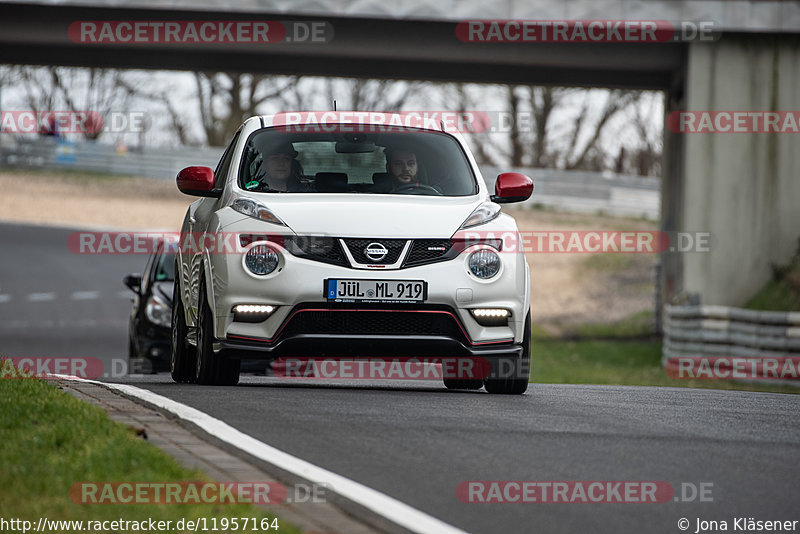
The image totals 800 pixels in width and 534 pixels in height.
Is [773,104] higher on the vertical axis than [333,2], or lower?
lower

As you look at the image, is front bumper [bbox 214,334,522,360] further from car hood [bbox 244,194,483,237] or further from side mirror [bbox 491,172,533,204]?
side mirror [bbox 491,172,533,204]

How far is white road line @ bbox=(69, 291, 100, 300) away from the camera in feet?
112

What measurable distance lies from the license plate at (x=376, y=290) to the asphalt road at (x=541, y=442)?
2.09 ft

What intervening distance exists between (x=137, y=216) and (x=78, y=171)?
10.0m

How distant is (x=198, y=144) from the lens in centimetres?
6569

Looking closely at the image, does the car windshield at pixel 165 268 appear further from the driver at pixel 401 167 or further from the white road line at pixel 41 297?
the white road line at pixel 41 297

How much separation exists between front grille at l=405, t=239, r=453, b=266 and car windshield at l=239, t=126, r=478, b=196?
2.51ft

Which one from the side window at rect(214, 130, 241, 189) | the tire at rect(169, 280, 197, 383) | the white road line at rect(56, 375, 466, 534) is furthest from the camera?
the tire at rect(169, 280, 197, 383)

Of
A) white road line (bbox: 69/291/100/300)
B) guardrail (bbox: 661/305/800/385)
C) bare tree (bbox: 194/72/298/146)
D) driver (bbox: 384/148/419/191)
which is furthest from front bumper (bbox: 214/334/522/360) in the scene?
bare tree (bbox: 194/72/298/146)

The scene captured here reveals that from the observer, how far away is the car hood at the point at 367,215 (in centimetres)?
920

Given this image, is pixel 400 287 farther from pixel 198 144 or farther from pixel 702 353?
pixel 198 144

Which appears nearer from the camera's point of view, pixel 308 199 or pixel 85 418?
pixel 85 418

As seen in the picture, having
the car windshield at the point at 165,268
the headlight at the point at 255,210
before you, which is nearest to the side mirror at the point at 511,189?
the headlight at the point at 255,210

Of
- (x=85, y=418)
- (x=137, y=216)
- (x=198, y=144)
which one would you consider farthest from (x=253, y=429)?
(x=198, y=144)
